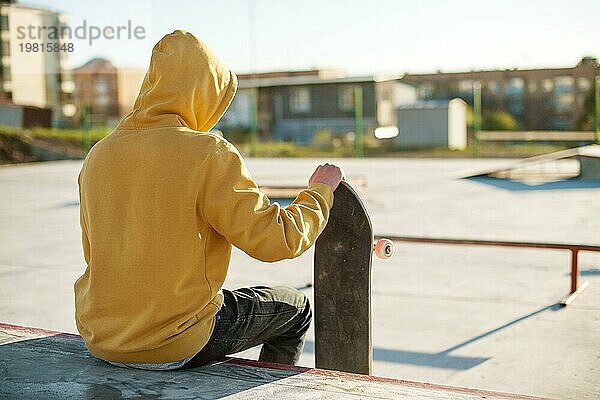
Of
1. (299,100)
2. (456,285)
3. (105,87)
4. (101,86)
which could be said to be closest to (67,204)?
(456,285)

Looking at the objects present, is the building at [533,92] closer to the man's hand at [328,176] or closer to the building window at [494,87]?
the building window at [494,87]

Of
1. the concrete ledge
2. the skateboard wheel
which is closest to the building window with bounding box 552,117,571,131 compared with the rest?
the skateboard wheel

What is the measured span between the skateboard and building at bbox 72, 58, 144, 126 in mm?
42324

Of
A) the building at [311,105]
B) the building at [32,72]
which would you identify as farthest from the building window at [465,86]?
the building at [32,72]

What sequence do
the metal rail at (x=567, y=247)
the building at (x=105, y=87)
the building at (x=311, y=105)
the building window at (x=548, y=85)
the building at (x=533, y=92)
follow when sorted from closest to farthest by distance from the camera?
the metal rail at (x=567, y=247), the building at (x=533, y=92), the building window at (x=548, y=85), the building at (x=311, y=105), the building at (x=105, y=87)

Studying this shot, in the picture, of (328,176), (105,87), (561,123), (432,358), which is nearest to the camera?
(328,176)

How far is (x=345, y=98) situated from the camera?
41.8 m

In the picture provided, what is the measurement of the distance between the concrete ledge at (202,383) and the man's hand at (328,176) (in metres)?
0.65

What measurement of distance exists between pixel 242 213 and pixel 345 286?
0.83m

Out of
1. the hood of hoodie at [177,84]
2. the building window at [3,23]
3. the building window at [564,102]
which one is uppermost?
the building window at [3,23]

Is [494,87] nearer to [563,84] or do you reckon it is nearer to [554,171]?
[563,84]

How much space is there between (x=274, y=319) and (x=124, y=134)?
853mm

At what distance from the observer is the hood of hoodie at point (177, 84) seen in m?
2.60

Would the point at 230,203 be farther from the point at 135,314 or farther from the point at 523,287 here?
the point at 523,287
